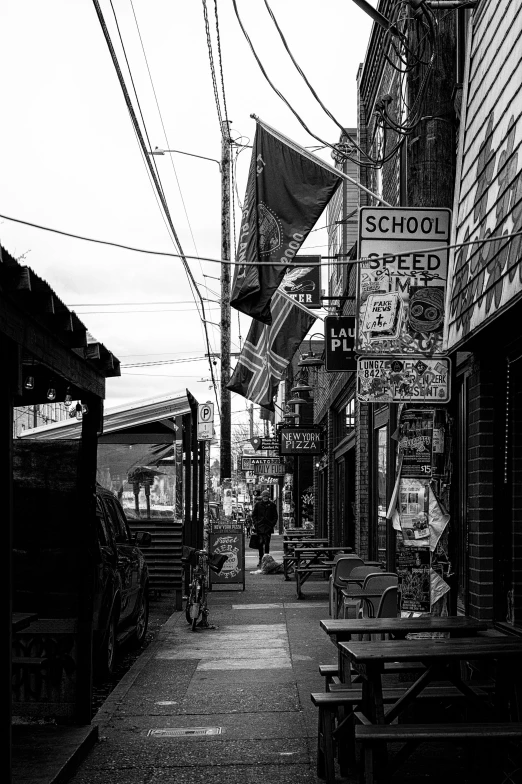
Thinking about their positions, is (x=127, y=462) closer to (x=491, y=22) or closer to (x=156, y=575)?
(x=156, y=575)

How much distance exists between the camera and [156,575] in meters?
15.1

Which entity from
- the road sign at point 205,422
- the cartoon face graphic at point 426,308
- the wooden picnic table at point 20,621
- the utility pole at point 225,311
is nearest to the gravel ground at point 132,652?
the wooden picnic table at point 20,621

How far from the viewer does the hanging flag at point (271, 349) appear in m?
16.0

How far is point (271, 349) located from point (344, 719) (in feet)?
34.0

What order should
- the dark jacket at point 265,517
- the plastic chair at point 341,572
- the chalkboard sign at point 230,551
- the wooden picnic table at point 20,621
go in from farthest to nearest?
the dark jacket at point 265,517, the chalkboard sign at point 230,551, the plastic chair at point 341,572, the wooden picnic table at point 20,621

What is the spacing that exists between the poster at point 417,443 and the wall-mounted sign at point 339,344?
6655mm

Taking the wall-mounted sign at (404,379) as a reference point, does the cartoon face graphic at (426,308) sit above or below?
above

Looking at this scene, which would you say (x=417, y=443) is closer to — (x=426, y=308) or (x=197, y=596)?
(x=426, y=308)

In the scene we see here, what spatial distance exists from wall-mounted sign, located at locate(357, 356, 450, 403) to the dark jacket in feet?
56.3

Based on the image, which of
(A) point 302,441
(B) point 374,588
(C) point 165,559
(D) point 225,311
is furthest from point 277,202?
(A) point 302,441

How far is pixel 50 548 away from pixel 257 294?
290 cm

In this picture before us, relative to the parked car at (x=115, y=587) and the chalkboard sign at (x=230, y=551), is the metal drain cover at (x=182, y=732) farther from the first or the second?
the chalkboard sign at (x=230, y=551)

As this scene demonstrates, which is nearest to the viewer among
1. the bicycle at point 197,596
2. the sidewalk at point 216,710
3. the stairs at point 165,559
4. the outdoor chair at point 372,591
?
the sidewalk at point 216,710

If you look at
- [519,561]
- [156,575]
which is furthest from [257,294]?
[156,575]
